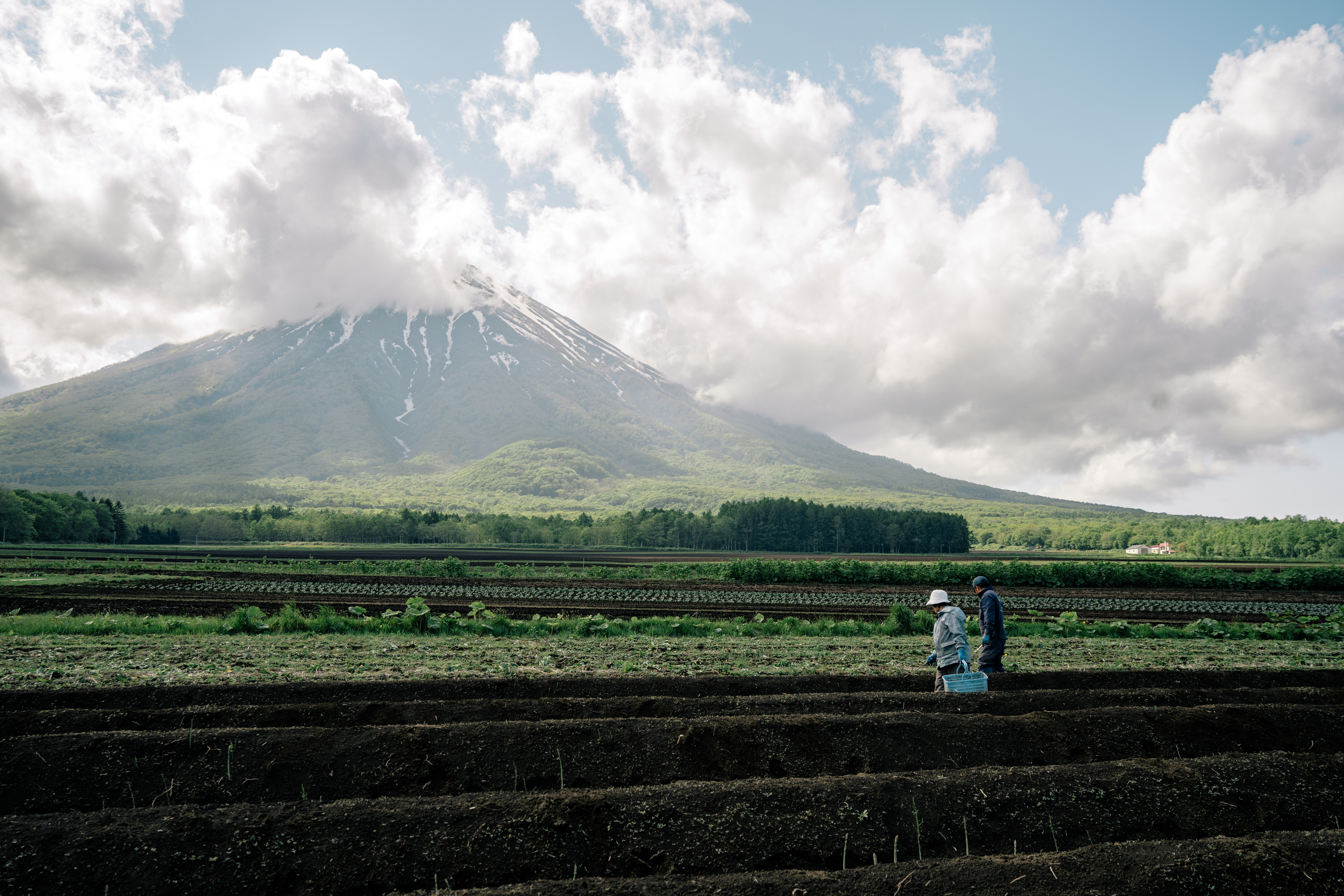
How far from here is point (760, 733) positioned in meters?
8.11

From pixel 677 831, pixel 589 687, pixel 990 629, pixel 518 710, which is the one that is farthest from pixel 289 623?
pixel 990 629

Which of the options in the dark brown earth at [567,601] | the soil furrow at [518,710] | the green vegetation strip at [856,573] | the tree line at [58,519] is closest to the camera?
the soil furrow at [518,710]

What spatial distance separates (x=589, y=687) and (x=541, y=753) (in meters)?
3.71

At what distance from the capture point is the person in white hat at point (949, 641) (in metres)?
9.85

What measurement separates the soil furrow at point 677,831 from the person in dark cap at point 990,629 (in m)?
3.42

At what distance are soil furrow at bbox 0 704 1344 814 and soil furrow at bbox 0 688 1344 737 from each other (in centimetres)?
76

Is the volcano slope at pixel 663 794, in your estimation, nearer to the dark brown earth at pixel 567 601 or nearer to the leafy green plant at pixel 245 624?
the leafy green plant at pixel 245 624

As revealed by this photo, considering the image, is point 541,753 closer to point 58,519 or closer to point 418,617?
point 418,617

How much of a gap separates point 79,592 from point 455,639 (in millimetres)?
21240

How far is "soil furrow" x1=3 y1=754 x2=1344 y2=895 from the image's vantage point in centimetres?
532

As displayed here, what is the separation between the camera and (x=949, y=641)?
1009cm

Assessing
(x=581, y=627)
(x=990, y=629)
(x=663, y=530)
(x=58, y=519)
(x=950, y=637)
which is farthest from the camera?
(x=663, y=530)

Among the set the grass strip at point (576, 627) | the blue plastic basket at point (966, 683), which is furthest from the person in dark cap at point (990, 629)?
the grass strip at point (576, 627)

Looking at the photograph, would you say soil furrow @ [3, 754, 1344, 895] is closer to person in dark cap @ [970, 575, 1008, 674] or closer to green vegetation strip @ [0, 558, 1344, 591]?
person in dark cap @ [970, 575, 1008, 674]
